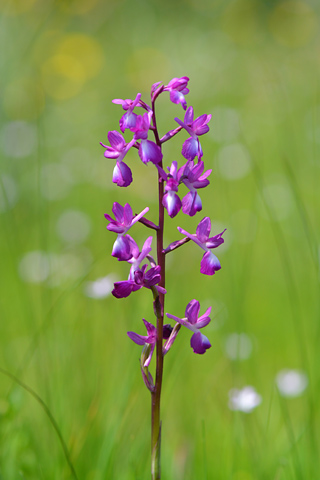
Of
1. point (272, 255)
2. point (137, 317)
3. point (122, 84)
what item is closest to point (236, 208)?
point (272, 255)

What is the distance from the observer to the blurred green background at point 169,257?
5.40ft

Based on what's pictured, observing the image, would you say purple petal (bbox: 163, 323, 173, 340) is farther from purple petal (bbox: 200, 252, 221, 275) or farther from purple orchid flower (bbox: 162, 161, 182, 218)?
purple orchid flower (bbox: 162, 161, 182, 218)

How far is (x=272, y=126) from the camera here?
5176mm

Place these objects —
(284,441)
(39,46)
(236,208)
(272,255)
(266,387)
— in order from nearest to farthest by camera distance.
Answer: (284,441)
(266,387)
(272,255)
(236,208)
(39,46)

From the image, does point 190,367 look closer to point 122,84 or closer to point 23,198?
point 23,198

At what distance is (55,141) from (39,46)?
135cm

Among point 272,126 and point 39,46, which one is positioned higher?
point 39,46

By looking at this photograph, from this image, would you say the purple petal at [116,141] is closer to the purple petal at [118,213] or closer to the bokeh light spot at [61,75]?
the purple petal at [118,213]

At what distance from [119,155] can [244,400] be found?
911 mm

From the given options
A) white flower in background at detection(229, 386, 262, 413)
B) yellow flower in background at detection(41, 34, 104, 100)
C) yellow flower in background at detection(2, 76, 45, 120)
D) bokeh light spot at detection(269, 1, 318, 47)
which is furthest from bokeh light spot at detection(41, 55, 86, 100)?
white flower in background at detection(229, 386, 262, 413)

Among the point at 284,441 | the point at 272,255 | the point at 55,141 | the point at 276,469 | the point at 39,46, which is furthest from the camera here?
the point at 39,46

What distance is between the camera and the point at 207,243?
1.07 m

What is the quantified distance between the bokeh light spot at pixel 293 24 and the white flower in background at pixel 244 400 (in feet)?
20.5

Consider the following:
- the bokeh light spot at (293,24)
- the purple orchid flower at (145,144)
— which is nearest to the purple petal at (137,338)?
the purple orchid flower at (145,144)
